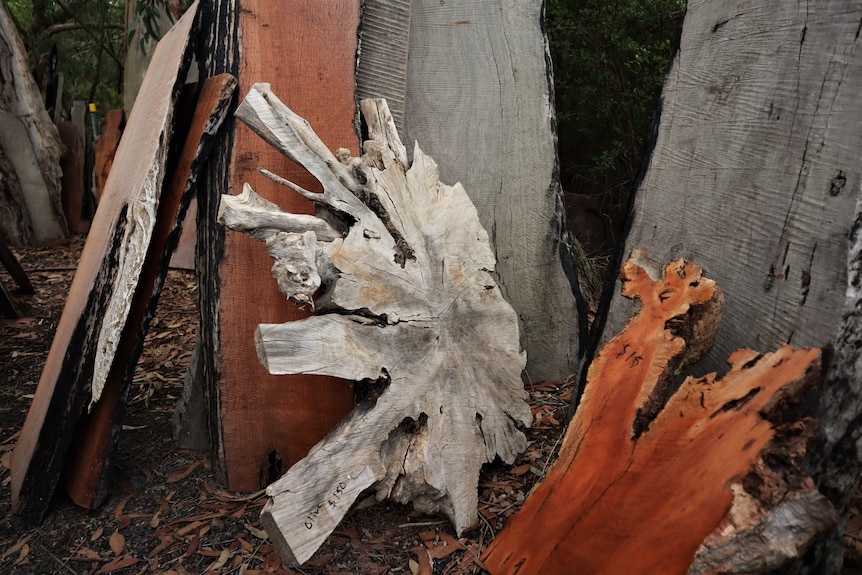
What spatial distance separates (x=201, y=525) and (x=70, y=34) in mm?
9512

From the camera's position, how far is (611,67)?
168 inches

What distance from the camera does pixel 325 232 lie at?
1.88 meters

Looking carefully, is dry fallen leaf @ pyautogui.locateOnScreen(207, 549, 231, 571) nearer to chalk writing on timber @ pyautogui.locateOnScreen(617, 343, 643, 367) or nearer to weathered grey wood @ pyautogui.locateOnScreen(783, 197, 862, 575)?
chalk writing on timber @ pyautogui.locateOnScreen(617, 343, 643, 367)

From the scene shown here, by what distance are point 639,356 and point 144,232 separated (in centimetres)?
153

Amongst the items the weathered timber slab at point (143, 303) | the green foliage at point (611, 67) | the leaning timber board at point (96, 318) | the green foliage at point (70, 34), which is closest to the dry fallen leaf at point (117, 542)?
the weathered timber slab at point (143, 303)

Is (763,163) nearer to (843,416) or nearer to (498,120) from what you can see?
(843,416)

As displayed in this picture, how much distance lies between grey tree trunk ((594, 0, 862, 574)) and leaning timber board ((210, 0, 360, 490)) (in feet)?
3.77

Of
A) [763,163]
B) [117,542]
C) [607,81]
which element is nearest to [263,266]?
[117,542]

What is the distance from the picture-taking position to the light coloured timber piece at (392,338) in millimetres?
1624

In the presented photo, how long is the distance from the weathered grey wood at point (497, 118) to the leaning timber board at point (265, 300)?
56cm

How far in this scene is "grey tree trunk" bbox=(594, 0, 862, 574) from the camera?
127 centimetres

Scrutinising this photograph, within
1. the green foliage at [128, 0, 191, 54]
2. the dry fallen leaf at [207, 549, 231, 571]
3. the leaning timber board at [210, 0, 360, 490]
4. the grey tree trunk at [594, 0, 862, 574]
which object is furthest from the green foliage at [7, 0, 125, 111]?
the grey tree trunk at [594, 0, 862, 574]

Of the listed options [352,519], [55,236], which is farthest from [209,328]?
[55,236]

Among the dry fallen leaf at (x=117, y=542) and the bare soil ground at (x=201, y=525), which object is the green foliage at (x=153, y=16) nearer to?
the bare soil ground at (x=201, y=525)
